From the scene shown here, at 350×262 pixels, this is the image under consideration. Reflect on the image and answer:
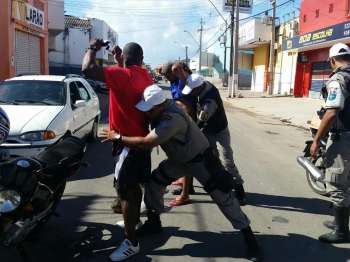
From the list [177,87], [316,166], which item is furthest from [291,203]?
[177,87]

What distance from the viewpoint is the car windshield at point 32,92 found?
8.34 m

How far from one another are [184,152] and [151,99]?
1.98 feet

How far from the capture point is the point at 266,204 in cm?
623

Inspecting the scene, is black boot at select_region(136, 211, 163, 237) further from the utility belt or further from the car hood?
the car hood

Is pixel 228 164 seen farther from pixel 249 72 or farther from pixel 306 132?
pixel 249 72

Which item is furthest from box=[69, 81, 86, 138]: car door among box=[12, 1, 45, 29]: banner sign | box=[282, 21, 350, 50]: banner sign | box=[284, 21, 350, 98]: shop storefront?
box=[284, 21, 350, 98]: shop storefront

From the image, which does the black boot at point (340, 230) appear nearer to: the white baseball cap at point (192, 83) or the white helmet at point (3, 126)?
the white baseball cap at point (192, 83)

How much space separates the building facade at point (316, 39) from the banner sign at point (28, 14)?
589 inches

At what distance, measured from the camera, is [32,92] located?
28.3 ft

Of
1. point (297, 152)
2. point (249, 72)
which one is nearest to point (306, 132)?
point (297, 152)

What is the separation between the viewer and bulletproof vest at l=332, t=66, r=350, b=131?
15.6 ft

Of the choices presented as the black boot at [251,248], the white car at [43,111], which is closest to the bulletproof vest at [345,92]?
the black boot at [251,248]

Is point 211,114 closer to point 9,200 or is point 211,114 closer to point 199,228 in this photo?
point 199,228

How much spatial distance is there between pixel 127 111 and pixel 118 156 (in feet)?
1.53
